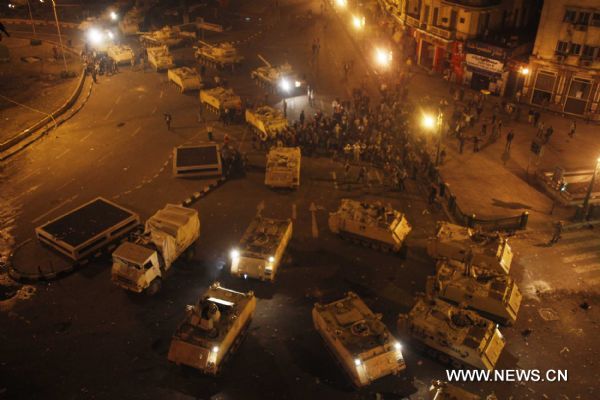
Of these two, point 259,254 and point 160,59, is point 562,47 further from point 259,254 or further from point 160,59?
point 160,59

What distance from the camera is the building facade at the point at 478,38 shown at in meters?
42.3

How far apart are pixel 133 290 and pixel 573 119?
33711mm

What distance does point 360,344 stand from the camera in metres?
18.4

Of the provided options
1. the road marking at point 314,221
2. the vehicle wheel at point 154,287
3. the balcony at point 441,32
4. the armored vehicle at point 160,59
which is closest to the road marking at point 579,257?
the road marking at point 314,221

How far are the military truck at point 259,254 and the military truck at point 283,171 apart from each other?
20.6ft

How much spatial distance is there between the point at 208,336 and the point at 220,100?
24374 mm

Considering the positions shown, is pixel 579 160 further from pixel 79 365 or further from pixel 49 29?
pixel 49 29

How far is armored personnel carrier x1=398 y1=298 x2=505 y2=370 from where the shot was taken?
18.7 m

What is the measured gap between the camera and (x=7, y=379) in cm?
1888

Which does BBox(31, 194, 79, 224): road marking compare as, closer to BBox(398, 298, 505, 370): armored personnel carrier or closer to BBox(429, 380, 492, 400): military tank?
BBox(398, 298, 505, 370): armored personnel carrier

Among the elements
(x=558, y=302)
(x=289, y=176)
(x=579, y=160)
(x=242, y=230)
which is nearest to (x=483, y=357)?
(x=558, y=302)

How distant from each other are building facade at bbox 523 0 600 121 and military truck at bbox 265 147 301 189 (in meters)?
21.8

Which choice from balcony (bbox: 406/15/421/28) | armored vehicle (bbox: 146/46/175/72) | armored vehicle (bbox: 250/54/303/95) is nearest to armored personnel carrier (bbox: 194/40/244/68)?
armored vehicle (bbox: 146/46/175/72)

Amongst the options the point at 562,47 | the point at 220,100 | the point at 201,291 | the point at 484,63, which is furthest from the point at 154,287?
the point at 562,47
